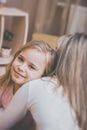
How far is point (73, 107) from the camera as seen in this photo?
49 centimetres

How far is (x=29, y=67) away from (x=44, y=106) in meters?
0.08

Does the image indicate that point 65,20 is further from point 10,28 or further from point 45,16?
point 10,28

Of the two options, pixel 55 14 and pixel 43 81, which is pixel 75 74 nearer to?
pixel 43 81

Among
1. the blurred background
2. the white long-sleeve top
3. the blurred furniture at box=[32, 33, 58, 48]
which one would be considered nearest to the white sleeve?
the white long-sleeve top

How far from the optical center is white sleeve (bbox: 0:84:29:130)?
486mm

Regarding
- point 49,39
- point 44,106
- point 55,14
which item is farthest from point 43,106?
point 55,14

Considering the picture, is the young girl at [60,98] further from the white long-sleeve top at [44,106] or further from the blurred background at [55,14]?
the blurred background at [55,14]

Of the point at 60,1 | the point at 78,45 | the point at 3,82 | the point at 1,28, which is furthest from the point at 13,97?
the point at 60,1

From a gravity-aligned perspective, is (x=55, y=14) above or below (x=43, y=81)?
below

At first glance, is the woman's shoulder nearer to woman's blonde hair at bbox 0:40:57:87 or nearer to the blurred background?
woman's blonde hair at bbox 0:40:57:87

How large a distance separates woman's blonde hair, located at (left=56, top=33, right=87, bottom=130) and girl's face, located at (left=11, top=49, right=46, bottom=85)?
36 mm

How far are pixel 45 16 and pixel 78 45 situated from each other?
0.87 metres

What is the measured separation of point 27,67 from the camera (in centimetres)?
50

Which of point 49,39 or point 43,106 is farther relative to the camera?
point 49,39
